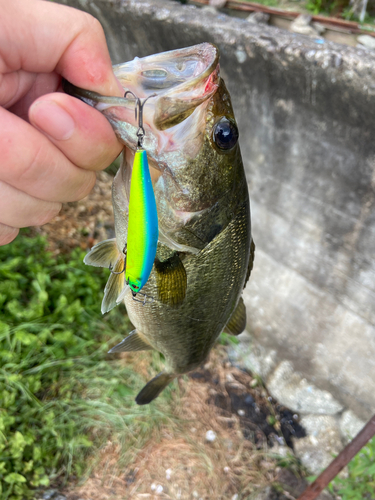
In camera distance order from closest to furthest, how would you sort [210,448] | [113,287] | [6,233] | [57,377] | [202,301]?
[6,233] → [113,287] → [202,301] → [57,377] → [210,448]

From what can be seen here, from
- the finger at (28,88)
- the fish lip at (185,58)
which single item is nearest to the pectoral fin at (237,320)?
the fish lip at (185,58)

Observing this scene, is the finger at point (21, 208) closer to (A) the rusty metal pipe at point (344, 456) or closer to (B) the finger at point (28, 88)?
(B) the finger at point (28, 88)

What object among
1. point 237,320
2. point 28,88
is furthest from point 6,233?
point 237,320

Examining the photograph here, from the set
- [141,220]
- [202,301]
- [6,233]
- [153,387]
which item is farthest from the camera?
[153,387]

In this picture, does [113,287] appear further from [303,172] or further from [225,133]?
[303,172]

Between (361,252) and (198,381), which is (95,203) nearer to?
(198,381)

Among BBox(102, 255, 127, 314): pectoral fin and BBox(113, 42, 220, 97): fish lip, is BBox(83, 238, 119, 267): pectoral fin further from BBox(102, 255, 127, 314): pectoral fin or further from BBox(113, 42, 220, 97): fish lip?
BBox(113, 42, 220, 97): fish lip
